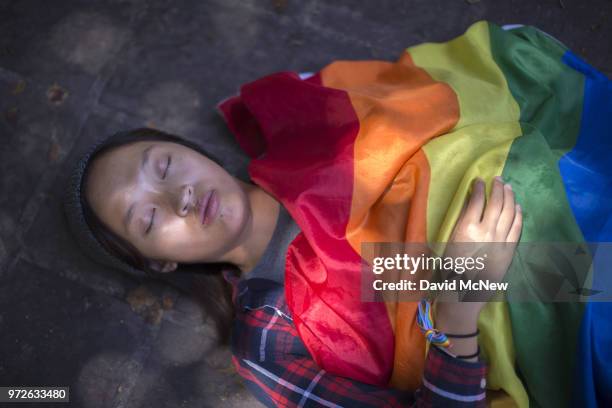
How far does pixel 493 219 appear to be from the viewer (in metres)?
1.48

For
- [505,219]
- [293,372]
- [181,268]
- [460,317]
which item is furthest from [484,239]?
[181,268]

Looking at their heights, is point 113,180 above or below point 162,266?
above

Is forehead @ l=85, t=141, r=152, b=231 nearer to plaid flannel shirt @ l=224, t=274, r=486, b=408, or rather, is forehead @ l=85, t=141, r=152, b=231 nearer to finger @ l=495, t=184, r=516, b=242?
plaid flannel shirt @ l=224, t=274, r=486, b=408

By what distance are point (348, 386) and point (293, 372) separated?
7.4 inches

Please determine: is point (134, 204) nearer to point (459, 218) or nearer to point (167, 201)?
point (167, 201)

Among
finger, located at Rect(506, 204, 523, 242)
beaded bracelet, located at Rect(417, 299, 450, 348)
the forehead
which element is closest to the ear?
the forehead

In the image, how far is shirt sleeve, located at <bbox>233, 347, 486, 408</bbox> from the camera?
4.78ft

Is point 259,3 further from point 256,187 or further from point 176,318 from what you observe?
point 176,318

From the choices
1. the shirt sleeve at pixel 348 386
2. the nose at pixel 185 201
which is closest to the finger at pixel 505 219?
the shirt sleeve at pixel 348 386

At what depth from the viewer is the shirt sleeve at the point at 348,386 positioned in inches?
57.3

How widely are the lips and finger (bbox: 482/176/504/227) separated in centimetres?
80

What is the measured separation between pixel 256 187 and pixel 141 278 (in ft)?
1.95

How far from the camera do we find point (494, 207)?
1.49 metres

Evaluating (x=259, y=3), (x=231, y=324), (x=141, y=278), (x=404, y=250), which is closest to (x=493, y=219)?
(x=404, y=250)
